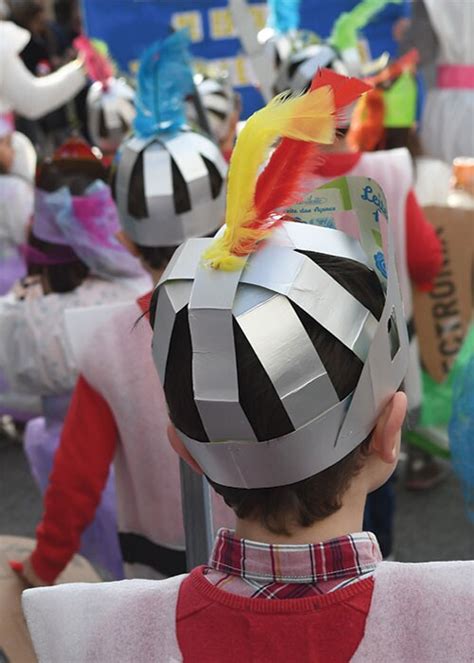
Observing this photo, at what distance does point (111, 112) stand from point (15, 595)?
271 centimetres

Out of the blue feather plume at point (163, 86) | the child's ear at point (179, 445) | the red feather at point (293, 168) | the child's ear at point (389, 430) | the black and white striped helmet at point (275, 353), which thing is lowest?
the blue feather plume at point (163, 86)

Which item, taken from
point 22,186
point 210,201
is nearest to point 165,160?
point 210,201

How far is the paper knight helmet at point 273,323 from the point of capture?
833 mm

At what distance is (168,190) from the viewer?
181cm

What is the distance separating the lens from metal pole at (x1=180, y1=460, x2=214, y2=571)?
3.89 feet

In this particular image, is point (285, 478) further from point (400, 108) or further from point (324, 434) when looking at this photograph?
point (400, 108)

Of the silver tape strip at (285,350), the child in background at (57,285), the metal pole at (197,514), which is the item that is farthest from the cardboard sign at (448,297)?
the silver tape strip at (285,350)

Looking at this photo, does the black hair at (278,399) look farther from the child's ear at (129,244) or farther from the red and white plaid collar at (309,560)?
the child's ear at (129,244)

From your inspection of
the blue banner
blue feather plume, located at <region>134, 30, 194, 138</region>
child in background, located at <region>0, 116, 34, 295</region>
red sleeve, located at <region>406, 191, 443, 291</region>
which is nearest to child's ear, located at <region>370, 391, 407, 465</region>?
blue feather plume, located at <region>134, 30, 194, 138</region>

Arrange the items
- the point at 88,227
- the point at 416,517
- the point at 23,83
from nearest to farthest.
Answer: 1. the point at 88,227
2. the point at 416,517
3. the point at 23,83

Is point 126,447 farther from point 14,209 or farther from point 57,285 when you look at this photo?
point 14,209

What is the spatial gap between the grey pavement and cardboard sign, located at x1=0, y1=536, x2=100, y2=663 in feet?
4.04

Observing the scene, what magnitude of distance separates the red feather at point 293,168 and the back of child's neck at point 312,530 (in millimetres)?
274

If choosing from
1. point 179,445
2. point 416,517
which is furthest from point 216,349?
point 416,517
